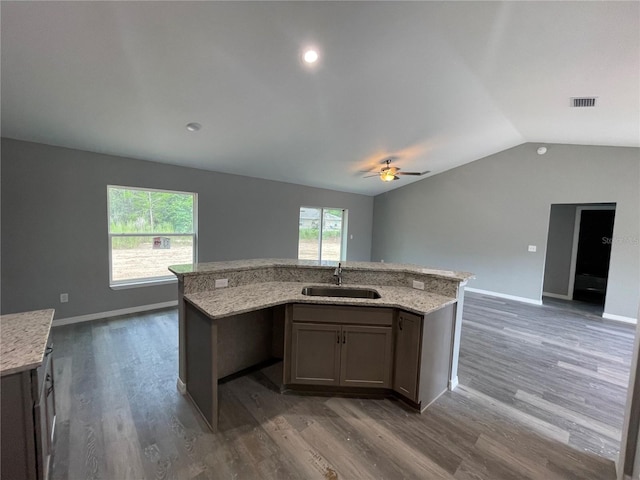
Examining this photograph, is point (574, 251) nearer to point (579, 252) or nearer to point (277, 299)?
point (579, 252)

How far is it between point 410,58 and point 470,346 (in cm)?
334

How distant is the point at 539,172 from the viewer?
5344mm

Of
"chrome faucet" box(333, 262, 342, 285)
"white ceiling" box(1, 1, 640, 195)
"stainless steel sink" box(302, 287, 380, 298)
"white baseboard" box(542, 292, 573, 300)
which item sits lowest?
"white baseboard" box(542, 292, 573, 300)

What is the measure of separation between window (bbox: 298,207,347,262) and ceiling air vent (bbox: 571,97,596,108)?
16.3ft

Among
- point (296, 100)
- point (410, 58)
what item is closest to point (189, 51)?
point (296, 100)

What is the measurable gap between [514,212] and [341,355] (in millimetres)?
5437

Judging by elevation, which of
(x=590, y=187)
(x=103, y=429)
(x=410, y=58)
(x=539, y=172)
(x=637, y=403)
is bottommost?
(x=103, y=429)

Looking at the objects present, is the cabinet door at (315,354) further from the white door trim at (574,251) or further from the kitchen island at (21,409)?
the white door trim at (574,251)

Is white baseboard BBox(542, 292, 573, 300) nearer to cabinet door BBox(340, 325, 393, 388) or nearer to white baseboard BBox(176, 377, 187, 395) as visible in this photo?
cabinet door BBox(340, 325, 393, 388)

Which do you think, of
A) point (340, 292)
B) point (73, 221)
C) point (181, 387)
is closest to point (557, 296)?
point (340, 292)

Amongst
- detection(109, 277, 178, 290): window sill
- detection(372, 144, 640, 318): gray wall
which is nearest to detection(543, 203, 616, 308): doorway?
detection(372, 144, 640, 318): gray wall

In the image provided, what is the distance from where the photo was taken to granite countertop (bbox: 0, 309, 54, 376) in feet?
3.61

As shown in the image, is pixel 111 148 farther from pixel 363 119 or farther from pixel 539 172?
pixel 539 172

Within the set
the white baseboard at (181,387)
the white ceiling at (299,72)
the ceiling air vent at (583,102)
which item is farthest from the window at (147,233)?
the ceiling air vent at (583,102)
